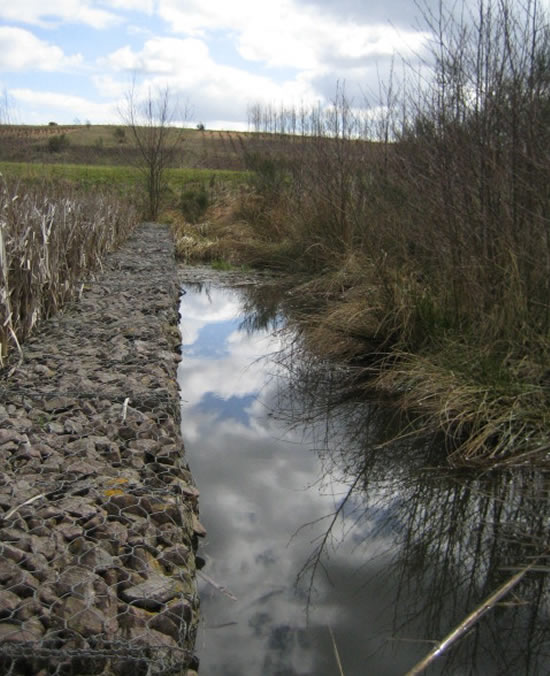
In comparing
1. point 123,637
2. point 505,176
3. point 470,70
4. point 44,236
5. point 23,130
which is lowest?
point 123,637

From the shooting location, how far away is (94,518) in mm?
2371

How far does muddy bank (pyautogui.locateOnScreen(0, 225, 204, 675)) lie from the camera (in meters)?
1.80

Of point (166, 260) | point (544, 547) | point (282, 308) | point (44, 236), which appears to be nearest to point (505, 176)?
point (544, 547)

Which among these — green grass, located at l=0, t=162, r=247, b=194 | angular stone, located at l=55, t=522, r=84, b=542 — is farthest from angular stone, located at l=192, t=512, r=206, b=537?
green grass, located at l=0, t=162, r=247, b=194

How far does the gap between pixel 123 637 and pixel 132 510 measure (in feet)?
2.22

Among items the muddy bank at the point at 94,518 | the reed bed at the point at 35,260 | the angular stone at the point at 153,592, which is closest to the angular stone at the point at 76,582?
the muddy bank at the point at 94,518

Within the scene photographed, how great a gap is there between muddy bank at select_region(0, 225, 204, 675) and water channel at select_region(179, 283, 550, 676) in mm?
265

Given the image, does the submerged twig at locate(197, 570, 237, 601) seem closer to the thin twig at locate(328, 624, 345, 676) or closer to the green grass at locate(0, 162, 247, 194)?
the thin twig at locate(328, 624, 345, 676)

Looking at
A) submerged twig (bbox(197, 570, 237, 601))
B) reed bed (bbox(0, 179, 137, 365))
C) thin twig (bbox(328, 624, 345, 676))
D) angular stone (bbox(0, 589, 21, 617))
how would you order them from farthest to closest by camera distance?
1. reed bed (bbox(0, 179, 137, 365))
2. submerged twig (bbox(197, 570, 237, 601))
3. thin twig (bbox(328, 624, 345, 676))
4. angular stone (bbox(0, 589, 21, 617))

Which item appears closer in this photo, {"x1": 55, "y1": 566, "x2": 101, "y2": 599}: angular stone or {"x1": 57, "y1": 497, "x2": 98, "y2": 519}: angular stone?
{"x1": 55, "y1": 566, "x2": 101, "y2": 599}: angular stone

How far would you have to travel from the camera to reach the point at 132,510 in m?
2.51

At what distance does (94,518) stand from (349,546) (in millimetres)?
1105

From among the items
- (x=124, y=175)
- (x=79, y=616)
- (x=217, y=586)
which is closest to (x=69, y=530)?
(x=79, y=616)

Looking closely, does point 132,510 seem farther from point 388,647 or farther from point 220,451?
point 220,451
